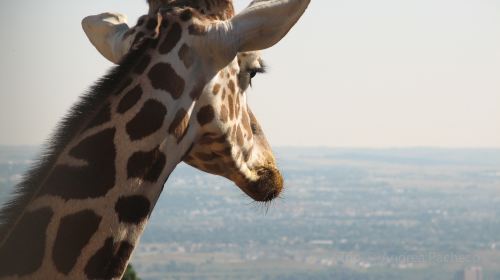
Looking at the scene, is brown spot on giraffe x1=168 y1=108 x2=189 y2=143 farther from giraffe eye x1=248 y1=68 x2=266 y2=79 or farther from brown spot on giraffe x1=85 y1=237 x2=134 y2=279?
giraffe eye x1=248 y1=68 x2=266 y2=79

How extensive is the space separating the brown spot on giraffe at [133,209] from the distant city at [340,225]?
1728 inches

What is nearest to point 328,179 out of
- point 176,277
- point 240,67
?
point 176,277

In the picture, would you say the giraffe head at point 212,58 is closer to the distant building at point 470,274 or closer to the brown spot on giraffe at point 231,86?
the brown spot on giraffe at point 231,86

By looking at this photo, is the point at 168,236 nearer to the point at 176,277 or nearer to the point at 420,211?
the point at 176,277

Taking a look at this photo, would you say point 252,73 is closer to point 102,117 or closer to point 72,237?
point 102,117

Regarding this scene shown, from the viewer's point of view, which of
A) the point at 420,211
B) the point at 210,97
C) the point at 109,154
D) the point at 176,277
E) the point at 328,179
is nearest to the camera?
the point at 109,154

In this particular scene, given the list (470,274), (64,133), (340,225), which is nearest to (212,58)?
(64,133)

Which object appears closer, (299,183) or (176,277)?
(176,277)

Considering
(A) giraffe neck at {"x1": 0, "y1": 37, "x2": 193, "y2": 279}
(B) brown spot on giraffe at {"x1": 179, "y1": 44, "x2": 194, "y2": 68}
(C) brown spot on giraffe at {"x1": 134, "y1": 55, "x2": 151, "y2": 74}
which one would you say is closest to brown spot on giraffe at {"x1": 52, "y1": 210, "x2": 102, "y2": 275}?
(A) giraffe neck at {"x1": 0, "y1": 37, "x2": 193, "y2": 279}

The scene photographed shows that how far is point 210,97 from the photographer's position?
4570 mm

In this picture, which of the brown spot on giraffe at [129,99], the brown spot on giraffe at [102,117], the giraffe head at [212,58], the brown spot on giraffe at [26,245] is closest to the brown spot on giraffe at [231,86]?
the giraffe head at [212,58]

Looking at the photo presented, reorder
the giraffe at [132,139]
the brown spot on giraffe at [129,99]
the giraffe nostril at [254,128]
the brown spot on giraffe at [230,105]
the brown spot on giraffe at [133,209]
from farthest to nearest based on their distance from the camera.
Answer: the giraffe nostril at [254,128], the brown spot on giraffe at [230,105], the brown spot on giraffe at [129,99], the brown spot on giraffe at [133,209], the giraffe at [132,139]

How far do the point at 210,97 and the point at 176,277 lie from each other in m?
65.0

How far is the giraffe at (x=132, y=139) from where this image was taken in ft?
13.4
